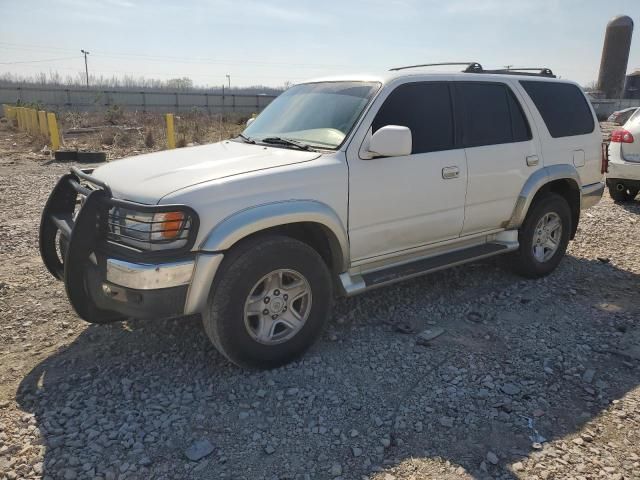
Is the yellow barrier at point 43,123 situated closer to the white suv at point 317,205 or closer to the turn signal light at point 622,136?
the white suv at point 317,205

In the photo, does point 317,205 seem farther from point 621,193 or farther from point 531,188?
point 621,193

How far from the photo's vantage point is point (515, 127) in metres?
4.64

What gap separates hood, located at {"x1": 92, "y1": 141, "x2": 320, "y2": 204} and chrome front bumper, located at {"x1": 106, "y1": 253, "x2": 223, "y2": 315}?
1.27ft

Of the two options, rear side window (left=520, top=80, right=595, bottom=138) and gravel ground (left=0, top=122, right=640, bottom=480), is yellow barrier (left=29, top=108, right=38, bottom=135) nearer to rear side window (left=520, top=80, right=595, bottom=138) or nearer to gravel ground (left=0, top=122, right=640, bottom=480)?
gravel ground (left=0, top=122, right=640, bottom=480)

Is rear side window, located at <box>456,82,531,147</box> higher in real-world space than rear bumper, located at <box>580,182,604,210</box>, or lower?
higher

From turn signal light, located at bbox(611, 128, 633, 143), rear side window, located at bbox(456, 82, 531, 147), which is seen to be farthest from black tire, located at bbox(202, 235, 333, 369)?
turn signal light, located at bbox(611, 128, 633, 143)

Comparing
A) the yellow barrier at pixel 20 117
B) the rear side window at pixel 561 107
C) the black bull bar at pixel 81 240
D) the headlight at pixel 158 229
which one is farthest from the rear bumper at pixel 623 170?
the yellow barrier at pixel 20 117

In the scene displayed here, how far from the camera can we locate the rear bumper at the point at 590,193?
5.30 meters

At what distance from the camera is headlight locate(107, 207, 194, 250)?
2896 millimetres

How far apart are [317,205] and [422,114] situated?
1312 millimetres

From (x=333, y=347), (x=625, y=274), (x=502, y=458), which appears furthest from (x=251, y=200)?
(x=625, y=274)

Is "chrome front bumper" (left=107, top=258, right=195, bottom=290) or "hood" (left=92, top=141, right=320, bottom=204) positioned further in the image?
"hood" (left=92, top=141, right=320, bottom=204)

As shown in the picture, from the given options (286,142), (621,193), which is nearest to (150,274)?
(286,142)

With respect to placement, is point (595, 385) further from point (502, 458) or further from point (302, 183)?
point (302, 183)
